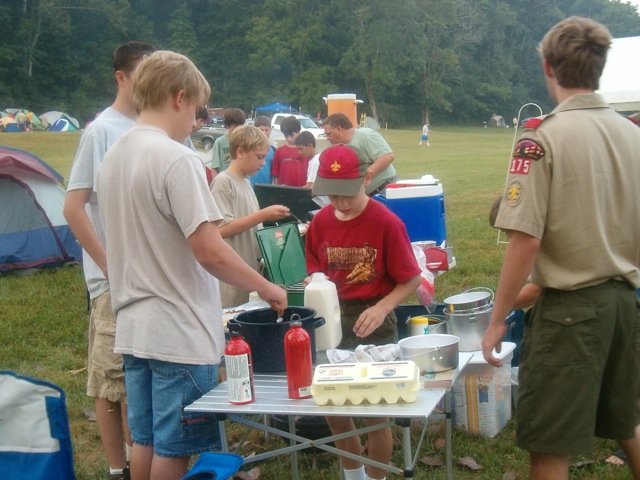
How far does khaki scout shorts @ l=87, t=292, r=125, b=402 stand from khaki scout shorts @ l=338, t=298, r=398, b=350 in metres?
0.95

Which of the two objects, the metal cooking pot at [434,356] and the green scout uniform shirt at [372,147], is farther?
the green scout uniform shirt at [372,147]

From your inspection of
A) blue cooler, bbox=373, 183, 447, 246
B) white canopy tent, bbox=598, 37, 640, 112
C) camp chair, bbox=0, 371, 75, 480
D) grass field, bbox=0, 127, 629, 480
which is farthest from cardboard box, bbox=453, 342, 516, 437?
white canopy tent, bbox=598, 37, 640, 112

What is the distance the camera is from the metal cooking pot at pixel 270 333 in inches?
106

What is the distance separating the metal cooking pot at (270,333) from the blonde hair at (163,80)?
2.67 feet

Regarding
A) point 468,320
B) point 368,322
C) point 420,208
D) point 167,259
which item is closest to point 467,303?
point 468,320

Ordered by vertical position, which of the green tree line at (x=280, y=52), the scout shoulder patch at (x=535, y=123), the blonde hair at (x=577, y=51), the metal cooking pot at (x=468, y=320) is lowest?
the metal cooking pot at (x=468, y=320)

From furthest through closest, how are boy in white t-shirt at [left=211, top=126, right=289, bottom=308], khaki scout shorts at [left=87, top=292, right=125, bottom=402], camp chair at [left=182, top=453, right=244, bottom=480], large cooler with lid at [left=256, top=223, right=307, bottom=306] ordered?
boy in white t-shirt at [left=211, top=126, right=289, bottom=308] < large cooler with lid at [left=256, top=223, right=307, bottom=306] < khaki scout shorts at [left=87, top=292, right=125, bottom=402] < camp chair at [left=182, top=453, right=244, bottom=480]

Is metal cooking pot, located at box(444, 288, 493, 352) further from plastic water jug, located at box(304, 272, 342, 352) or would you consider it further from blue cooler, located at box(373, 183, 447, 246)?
blue cooler, located at box(373, 183, 447, 246)

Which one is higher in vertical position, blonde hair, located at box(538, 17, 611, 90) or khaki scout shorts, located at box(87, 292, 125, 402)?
blonde hair, located at box(538, 17, 611, 90)

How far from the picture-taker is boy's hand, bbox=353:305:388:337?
9.88ft

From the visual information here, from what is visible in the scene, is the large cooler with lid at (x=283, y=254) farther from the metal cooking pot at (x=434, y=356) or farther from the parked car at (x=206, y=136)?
the parked car at (x=206, y=136)

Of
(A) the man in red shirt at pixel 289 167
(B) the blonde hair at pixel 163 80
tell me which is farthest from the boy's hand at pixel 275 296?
(A) the man in red shirt at pixel 289 167

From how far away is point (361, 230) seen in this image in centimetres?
317

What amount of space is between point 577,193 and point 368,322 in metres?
0.97
